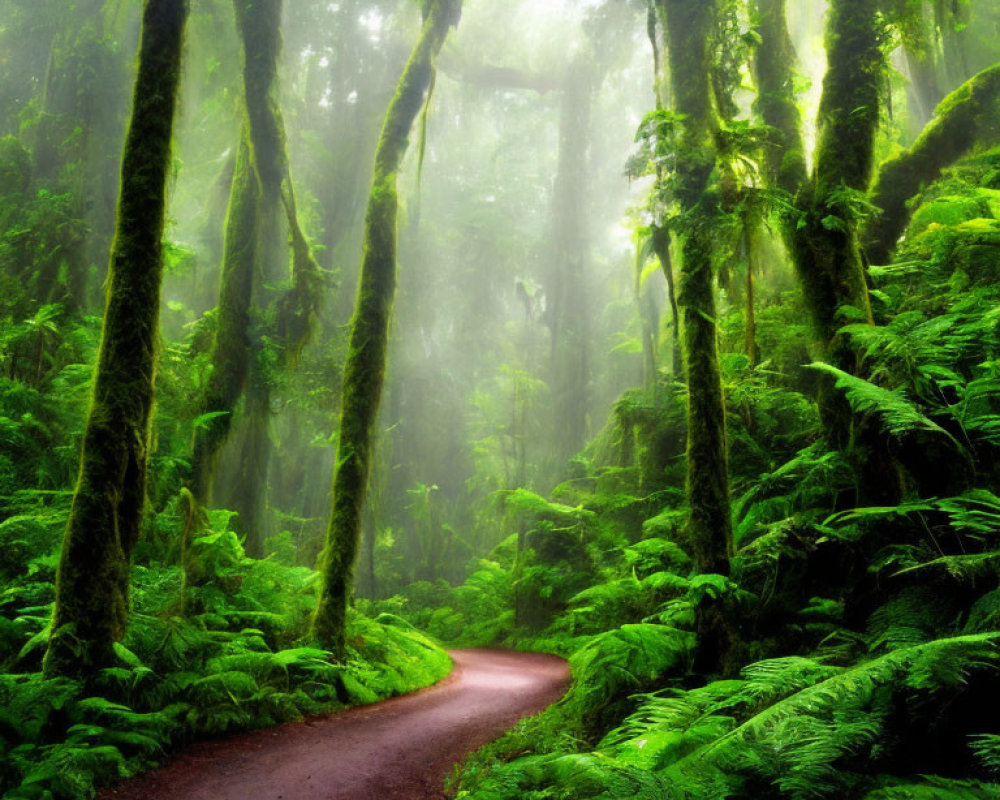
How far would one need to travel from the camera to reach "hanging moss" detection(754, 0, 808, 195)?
324 inches

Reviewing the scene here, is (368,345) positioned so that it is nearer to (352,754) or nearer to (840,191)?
(352,754)

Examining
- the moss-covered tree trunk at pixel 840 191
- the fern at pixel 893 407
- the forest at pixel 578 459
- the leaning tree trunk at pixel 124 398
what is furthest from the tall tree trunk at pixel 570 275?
the fern at pixel 893 407

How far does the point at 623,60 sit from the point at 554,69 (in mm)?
3728

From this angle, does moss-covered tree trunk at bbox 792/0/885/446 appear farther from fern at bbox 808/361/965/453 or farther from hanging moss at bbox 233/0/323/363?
hanging moss at bbox 233/0/323/363

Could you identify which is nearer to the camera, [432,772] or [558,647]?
[432,772]

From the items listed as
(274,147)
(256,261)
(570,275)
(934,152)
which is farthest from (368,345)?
(570,275)

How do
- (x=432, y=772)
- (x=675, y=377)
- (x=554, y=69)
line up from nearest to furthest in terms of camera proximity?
1. (x=432, y=772)
2. (x=675, y=377)
3. (x=554, y=69)

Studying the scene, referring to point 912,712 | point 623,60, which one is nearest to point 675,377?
point 912,712

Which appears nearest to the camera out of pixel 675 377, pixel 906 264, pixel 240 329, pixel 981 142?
pixel 906 264

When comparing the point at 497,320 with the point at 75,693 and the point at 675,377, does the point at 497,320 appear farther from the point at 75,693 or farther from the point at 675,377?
the point at 75,693

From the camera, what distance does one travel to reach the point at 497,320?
29.5m

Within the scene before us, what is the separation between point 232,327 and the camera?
34.6 feet

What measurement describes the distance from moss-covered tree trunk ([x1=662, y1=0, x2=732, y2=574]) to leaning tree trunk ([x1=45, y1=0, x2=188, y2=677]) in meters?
5.38

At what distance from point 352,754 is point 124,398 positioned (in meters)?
3.89
